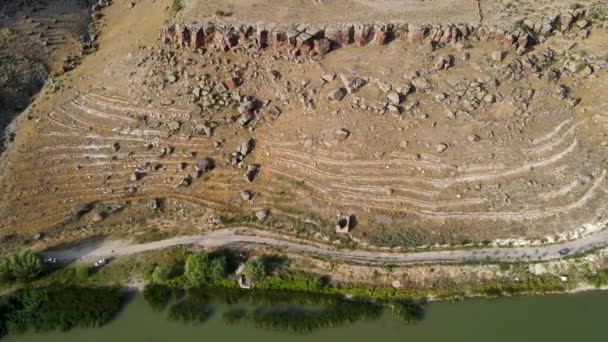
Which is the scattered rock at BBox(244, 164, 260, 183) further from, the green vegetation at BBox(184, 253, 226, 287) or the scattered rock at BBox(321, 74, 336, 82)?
the scattered rock at BBox(321, 74, 336, 82)

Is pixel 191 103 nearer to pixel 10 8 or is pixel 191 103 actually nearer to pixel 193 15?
pixel 193 15

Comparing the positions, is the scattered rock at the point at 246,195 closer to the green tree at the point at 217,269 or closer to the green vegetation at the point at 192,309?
the green tree at the point at 217,269

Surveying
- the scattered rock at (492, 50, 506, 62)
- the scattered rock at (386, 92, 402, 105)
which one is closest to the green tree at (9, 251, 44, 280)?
the scattered rock at (386, 92, 402, 105)

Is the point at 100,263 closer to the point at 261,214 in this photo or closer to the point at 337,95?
the point at 261,214

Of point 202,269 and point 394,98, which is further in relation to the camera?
point 394,98

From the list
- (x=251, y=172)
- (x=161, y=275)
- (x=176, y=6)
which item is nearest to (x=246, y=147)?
(x=251, y=172)

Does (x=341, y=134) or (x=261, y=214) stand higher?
(x=341, y=134)

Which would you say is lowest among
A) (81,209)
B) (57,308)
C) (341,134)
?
(57,308)
